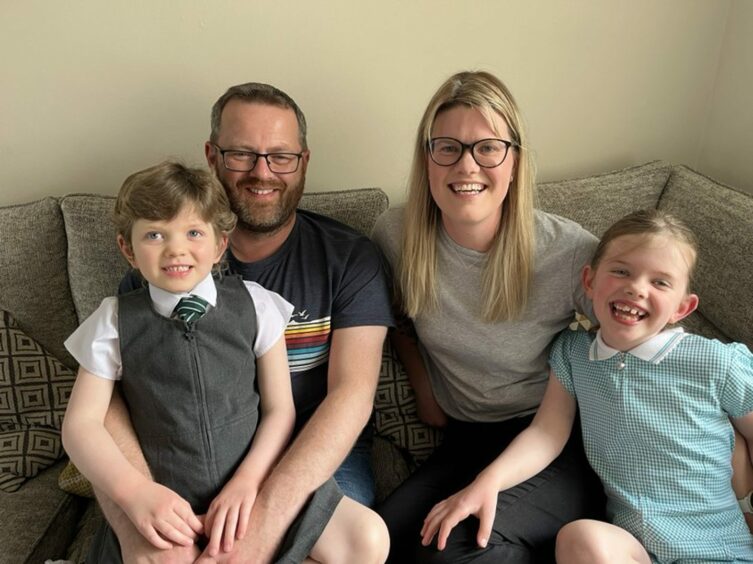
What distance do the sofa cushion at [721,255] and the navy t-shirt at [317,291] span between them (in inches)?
36.6

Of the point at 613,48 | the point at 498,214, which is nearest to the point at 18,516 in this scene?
the point at 498,214

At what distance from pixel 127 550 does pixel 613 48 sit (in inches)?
79.1

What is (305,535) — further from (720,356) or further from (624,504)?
(720,356)

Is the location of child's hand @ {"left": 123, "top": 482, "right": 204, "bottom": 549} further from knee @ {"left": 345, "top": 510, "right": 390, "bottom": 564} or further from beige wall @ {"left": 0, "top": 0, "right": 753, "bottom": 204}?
beige wall @ {"left": 0, "top": 0, "right": 753, "bottom": 204}

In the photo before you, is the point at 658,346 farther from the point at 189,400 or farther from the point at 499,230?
the point at 189,400

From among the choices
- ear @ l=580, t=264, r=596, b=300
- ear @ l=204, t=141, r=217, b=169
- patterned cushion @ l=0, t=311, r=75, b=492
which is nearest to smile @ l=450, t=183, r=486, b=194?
ear @ l=580, t=264, r=596, b=300

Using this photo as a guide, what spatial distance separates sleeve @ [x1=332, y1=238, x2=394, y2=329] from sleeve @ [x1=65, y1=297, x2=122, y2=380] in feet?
1.73

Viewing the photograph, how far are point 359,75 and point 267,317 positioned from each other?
0.92m

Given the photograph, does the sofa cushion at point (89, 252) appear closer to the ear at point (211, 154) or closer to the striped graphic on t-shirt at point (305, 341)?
the ear at point (211, 154)

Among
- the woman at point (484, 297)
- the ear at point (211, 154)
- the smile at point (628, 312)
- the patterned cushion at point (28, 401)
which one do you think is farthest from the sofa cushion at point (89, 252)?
the smile at point (628, 312)

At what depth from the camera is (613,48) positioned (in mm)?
2088

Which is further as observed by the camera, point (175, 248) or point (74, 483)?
point (74, 483)

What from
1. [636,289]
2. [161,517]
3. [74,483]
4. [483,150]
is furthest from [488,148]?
[74,483]

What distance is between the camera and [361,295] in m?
1.63
